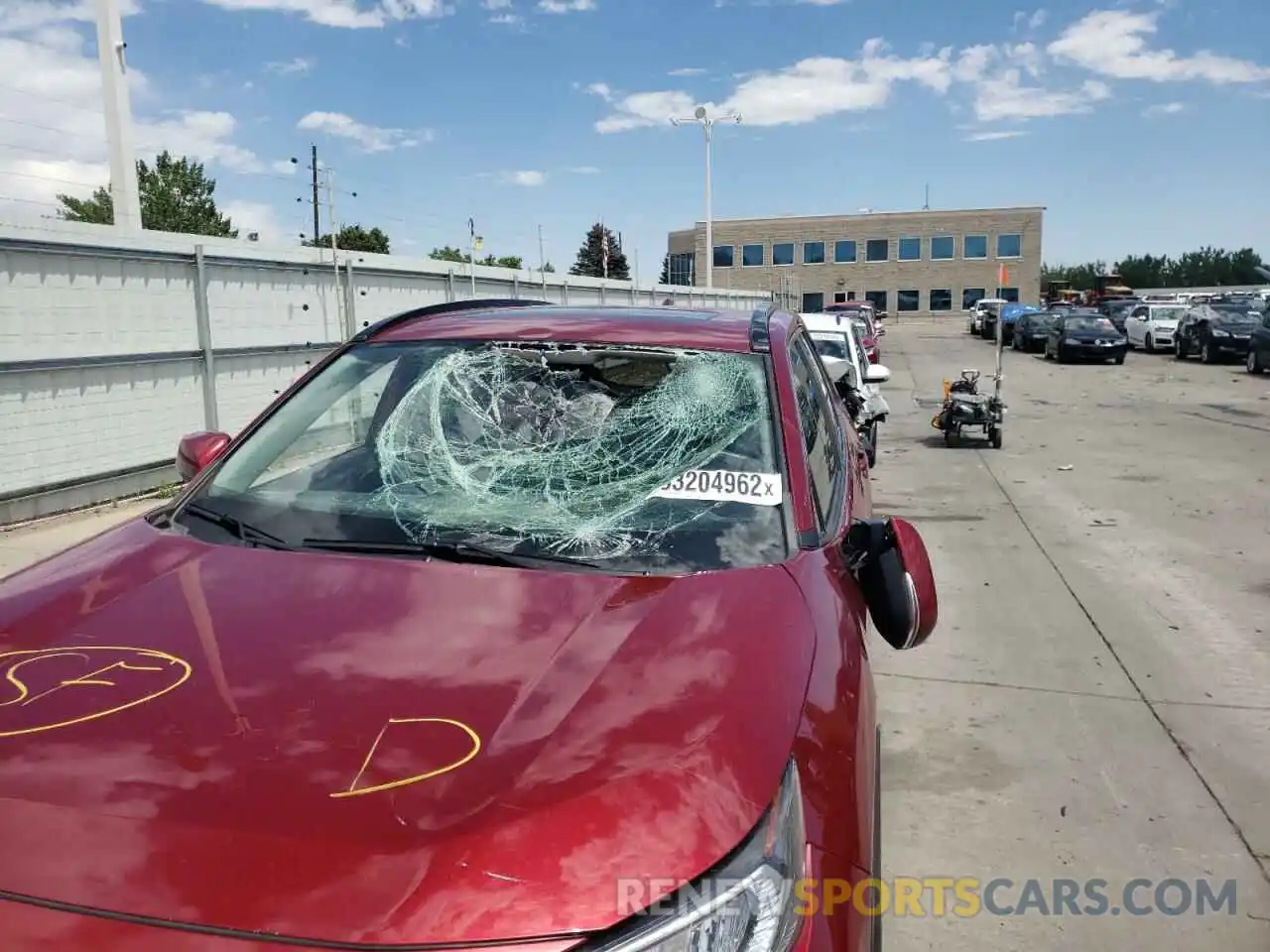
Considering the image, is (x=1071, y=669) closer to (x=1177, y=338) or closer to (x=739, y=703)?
(x=739, y=703)

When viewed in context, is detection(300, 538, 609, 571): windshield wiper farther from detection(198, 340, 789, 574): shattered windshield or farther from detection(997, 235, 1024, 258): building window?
detection(997, 235, 1024, 258): building window

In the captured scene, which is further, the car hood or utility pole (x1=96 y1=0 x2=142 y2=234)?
utility pole (x1=96 y1=0 x2=142 y2=234)

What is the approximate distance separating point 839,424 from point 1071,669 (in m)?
1.93

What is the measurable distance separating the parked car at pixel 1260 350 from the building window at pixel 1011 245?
173 feet

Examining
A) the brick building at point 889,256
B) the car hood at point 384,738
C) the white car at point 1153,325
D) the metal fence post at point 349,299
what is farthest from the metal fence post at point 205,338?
the brick building at point 889,256

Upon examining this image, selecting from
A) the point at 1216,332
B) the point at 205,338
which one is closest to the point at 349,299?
the point at 205,338

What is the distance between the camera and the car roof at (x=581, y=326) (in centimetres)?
319

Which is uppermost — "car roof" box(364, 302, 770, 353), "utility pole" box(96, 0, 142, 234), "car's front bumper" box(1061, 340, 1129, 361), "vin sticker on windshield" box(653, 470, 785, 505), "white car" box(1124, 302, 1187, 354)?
"utility pole" box(96, 0, 142, 234)

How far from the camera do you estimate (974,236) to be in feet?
243

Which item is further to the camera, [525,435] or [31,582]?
[525,435]

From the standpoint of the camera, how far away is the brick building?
73.9 m

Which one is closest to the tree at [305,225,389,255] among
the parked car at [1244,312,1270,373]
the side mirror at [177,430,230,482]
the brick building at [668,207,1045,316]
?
the brick building at [668,207,1045,316]

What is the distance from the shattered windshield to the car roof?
0.05 metres

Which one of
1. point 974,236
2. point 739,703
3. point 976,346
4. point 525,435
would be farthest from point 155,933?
point 974,236
